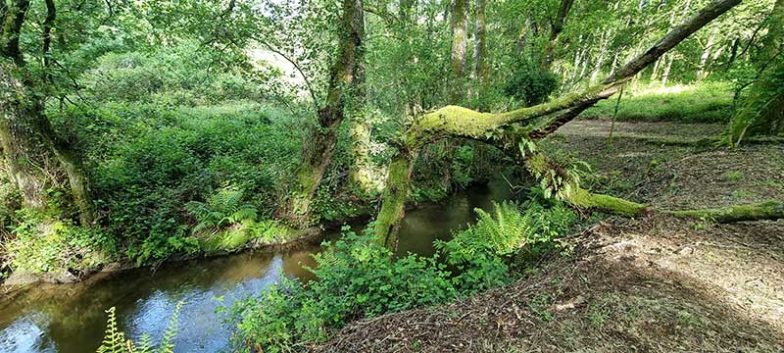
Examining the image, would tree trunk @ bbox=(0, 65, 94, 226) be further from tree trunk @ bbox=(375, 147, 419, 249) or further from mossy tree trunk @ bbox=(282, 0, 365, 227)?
tree trunk @ bbox=(375, 147, 419, 249)

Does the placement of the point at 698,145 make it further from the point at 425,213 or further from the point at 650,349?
the point at 650,349

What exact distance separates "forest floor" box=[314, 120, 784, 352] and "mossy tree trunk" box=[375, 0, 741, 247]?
1.73 ft

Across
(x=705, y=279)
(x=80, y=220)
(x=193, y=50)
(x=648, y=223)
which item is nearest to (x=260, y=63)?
(x=193, y=50)

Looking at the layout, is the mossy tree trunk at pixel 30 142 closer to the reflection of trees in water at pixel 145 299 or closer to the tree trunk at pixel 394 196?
the reflection of trees in water at pixel 145 299

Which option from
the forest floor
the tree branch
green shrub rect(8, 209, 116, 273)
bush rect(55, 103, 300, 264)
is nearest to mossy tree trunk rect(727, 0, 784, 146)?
the forest floor

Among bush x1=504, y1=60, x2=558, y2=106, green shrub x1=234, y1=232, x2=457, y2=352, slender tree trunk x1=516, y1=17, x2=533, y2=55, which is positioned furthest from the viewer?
slender tree trunk x1=516, y1=17, x2=533, y2=55

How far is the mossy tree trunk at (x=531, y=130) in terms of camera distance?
10.3 feet

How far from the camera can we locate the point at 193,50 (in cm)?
766

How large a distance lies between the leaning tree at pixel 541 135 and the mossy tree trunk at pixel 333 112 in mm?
3230

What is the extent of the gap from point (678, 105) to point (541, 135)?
11.6 metres

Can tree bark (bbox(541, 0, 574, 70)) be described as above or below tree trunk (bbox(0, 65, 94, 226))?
above

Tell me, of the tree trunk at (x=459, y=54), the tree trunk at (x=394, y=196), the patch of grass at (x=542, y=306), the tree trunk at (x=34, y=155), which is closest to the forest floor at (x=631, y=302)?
the patch of grass at (x=542, y=306)

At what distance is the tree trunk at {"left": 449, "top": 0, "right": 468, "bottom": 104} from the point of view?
363 inches

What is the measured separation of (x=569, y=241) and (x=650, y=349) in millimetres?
1887
